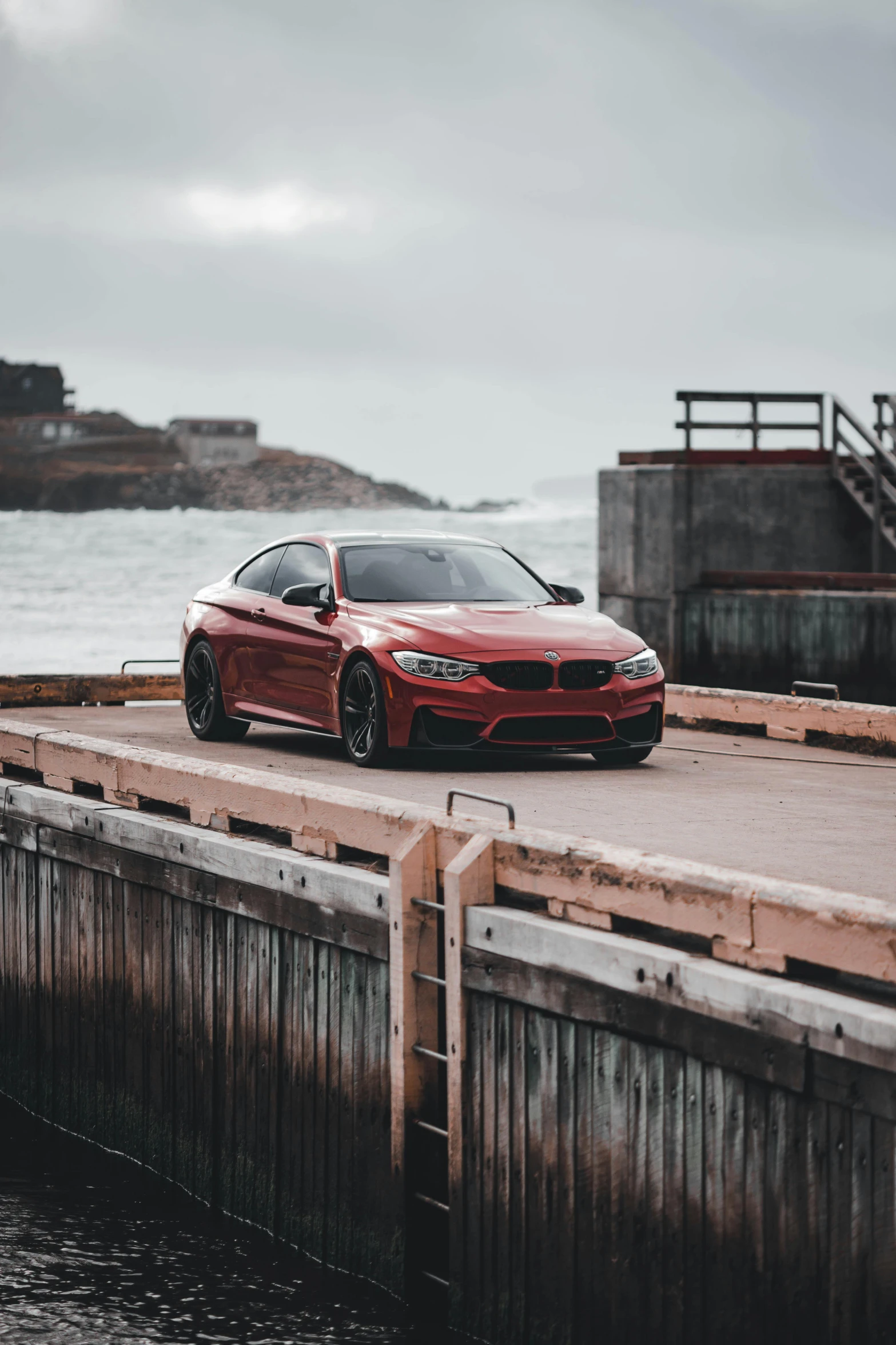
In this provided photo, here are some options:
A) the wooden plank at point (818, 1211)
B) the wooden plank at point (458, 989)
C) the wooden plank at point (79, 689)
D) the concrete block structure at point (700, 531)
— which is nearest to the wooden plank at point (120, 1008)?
the wooden plank at point (458, 989)

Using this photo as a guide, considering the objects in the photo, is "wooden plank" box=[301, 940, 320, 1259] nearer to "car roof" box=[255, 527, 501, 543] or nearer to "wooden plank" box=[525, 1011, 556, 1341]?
"wooden plank" box=[525, 1011, 556, 1341]

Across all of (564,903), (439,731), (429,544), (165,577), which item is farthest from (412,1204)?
(165,577)

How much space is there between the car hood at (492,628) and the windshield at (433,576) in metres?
0.21

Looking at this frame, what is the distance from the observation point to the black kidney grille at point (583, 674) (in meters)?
10.5

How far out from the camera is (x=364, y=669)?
10.6 meters

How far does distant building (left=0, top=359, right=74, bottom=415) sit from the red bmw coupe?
16193 centimetres

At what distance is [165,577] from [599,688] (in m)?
67.2

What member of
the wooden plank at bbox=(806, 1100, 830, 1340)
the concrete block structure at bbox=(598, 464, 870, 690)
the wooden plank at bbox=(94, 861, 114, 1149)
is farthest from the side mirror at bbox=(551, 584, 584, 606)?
the concrete block structure at bbox=(598, 464, 870, 690)

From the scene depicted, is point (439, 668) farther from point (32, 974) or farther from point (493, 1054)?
point (493, 1054)

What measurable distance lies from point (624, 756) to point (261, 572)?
292cm

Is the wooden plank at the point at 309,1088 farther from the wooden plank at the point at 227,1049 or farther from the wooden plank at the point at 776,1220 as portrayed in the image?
the wooden plank at the point at 776,1220

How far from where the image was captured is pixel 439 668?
1027 centimetres

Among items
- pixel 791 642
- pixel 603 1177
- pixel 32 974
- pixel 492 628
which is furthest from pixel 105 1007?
pixel 791 642

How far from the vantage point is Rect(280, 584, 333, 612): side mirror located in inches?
439
